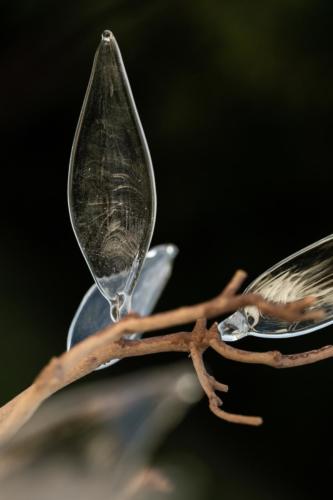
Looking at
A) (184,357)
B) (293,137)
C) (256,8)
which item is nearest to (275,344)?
(184,357)

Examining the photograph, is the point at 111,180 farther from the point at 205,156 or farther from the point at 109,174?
the point at 205,156

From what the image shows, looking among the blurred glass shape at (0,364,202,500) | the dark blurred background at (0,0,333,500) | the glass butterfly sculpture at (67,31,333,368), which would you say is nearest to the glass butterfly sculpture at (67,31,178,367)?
the glass butterfly sculpture at (67,31,333,368)

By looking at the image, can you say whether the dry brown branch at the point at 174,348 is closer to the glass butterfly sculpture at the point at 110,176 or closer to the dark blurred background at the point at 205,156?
the glass butterfly sculpture at the point at 110,176

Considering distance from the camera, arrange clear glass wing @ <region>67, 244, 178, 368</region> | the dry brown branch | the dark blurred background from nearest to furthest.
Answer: the dry brown branch, clear glass wing @ <region>67, 244, 178, 368</region>, the dark blurred background

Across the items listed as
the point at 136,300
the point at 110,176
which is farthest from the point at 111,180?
the point at 136,300

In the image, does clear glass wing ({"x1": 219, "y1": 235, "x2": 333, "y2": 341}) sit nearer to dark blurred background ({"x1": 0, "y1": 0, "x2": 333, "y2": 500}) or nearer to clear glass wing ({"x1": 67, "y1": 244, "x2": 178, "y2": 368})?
clear glass wing ({"x1": 67, "y1": 244, "x2": 178, "y2": 368})

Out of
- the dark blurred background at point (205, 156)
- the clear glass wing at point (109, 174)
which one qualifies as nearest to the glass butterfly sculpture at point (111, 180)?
the clear glass wing at point (109, 174)

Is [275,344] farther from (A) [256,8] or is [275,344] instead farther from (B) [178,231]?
(A) [256,8]
